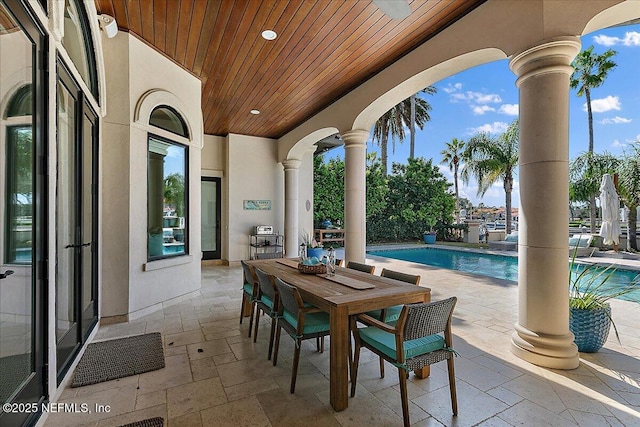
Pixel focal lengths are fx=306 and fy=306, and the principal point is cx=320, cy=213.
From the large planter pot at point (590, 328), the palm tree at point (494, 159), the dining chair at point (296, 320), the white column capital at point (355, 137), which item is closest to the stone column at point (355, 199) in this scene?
the white column capital at point (355, 137)

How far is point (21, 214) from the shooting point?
5.78 feet

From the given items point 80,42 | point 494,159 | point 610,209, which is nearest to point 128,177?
point 80,42

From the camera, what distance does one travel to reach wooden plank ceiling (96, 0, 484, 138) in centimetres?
306

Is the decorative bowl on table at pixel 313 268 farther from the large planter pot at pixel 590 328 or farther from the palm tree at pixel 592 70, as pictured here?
the palm tree at pixel 592 70

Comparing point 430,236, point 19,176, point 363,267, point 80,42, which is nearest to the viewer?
point 19,176

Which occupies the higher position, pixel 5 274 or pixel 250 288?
pixel 5 274

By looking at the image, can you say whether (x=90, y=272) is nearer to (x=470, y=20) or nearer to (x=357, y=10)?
(x=357, y=10)

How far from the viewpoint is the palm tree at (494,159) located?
13414 mm

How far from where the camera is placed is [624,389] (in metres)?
2.25

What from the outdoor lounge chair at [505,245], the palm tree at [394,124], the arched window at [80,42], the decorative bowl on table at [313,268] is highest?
the palm tree at [394,124]

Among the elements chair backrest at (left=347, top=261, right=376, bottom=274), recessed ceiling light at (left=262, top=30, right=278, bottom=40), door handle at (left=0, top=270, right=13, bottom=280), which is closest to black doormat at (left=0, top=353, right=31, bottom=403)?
door handle at (left=0, top=270, right=13, bottom=280)

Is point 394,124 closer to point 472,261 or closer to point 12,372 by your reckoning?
point 472,261

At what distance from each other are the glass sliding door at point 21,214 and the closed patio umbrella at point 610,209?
465 inches

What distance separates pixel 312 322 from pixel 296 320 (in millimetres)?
153
